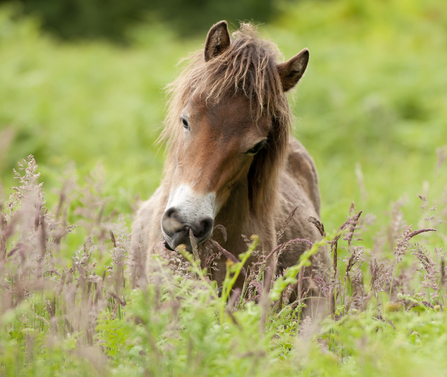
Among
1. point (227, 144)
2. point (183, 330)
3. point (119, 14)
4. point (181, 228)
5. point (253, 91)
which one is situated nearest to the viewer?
point (183, 330)

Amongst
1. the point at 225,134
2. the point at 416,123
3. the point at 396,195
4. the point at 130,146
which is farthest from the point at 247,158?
the point at 416,123

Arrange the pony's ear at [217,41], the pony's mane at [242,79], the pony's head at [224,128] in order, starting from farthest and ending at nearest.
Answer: the pony's ear at [217,41]
the pony's mane at [242,79]
the pony's head at [224,128]

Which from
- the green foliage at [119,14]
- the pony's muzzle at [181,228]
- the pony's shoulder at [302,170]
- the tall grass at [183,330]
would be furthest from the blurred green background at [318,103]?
the green foliage at [119,14]

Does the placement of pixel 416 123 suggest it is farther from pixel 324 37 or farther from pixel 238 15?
pixel 238 15

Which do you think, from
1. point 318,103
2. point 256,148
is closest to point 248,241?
point 256,148

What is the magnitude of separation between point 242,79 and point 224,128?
33 centimetres

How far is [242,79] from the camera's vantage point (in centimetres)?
271

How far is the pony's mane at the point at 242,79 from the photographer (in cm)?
268

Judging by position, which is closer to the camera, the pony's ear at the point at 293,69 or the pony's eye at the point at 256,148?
the pony's eye at the point at 256,148

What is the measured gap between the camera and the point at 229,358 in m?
1.71

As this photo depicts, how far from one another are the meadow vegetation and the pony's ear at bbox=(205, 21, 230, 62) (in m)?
0.51

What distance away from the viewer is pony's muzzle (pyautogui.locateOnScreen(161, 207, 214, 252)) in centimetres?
231

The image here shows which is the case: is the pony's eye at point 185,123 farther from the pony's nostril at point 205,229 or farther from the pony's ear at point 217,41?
the pony's nostril at point 205,229

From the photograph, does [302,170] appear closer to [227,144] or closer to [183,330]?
[227,144]
